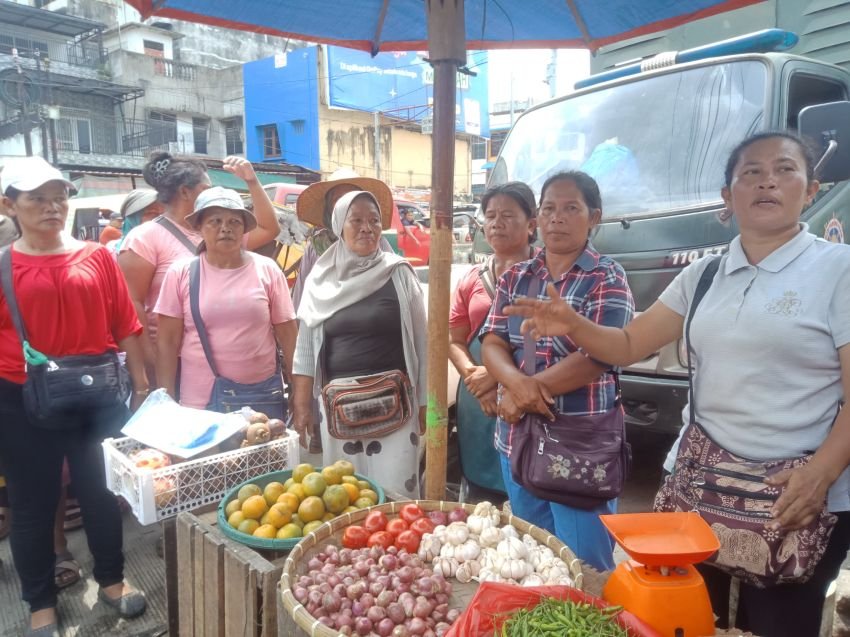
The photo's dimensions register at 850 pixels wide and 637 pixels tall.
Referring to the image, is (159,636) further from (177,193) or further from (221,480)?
(177,193)

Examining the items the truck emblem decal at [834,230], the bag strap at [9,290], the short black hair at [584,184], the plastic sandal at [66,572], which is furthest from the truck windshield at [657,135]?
the plastic sandal at [66,572]

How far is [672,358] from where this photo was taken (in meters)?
3.00

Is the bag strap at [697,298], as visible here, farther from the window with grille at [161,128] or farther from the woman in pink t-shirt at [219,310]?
the window with grille at [161,128]

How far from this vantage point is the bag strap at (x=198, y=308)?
279cm

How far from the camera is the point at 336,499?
6.57 ft

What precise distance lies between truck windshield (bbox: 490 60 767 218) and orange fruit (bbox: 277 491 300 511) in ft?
7.81

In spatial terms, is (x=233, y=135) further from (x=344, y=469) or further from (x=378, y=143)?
(x=344, y=469)

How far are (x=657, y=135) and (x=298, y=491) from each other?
108 inches

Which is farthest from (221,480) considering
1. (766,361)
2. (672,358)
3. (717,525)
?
(672,358)

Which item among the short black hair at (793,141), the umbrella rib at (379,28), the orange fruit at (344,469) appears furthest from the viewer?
the umbrella rib at (379,28)

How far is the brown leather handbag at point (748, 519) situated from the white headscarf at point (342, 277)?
5.06 feet

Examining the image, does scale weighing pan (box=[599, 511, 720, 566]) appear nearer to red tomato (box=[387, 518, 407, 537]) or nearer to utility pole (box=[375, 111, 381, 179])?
red tomato (box=[387, 518, 407, 537])

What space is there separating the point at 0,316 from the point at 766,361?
2713 millimetres

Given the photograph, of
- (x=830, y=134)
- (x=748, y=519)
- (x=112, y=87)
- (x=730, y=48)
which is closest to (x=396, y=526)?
(x=748, y=519)
